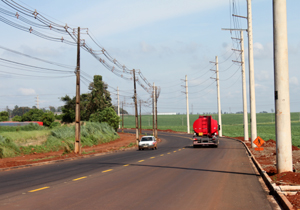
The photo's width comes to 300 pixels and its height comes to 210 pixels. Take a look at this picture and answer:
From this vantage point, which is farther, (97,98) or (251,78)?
(97,98)

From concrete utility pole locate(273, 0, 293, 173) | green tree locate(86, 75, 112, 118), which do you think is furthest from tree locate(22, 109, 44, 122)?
concrete utility pole locate(273, 0, 293, 173)

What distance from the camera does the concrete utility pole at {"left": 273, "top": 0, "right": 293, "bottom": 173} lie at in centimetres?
1275

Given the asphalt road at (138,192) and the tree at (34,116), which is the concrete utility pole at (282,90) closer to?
the asphalt road at (138,192)

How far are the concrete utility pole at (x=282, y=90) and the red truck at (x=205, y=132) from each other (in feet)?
91.2

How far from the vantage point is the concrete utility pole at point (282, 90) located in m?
12.8

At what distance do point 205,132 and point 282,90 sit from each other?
2873 cm

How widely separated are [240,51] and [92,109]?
161 feet

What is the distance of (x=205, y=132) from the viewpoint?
4125 centimetres

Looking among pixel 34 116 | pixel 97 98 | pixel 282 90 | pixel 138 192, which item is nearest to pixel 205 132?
pixel 282 90

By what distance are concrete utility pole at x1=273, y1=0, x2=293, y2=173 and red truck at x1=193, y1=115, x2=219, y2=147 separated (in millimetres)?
27783

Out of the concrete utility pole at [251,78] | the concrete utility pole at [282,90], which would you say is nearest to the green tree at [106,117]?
the concrete utility pole at [251,78]

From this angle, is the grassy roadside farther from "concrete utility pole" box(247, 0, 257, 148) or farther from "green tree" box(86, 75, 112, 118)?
"green tree" box(86, 75, 112, 118)

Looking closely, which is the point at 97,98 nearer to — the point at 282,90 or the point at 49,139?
the point at 49,139

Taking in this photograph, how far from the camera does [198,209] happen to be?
28.2 feet
